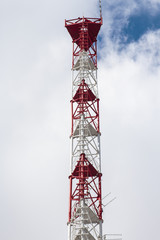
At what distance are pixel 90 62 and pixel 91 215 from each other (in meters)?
21.7

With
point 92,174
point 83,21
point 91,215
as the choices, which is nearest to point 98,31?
point 83,21

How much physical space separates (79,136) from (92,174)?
4785 millimetres

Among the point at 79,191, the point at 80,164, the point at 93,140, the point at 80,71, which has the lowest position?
the point at 79,191

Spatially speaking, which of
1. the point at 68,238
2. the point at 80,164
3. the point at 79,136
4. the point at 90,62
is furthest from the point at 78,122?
the point at 68,238

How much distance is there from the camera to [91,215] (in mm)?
45938

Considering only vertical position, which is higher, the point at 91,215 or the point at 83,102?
the point at 83,102

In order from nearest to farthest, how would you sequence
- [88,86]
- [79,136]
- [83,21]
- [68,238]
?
[68,238]
[79,136]
[88,86]
[83,21]

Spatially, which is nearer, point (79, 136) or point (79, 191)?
point (79, 191)

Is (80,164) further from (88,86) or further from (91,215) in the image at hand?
(88,86)

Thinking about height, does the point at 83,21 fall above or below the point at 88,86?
above

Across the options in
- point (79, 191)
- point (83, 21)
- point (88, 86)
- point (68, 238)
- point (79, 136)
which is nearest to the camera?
point (68, 238)

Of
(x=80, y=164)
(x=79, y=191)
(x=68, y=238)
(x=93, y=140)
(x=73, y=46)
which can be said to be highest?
(x=73, y=46)

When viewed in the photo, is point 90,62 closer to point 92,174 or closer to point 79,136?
point 79,136

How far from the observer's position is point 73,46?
60.9 metres
